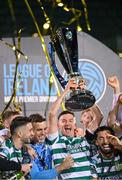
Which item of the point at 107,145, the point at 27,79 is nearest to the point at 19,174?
the point at 107,145

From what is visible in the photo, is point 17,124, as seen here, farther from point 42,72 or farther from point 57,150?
point 42,72

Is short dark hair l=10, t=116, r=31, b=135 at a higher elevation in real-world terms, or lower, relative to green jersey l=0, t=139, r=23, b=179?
higher

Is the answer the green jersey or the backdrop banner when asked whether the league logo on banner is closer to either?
the backdrop banner

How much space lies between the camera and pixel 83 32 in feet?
14.5

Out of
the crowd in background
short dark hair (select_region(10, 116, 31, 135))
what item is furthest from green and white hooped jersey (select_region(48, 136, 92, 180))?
short dark hair (select_region(10, 116, 31, 135))

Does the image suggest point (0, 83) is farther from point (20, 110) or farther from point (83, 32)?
point (83, 32)

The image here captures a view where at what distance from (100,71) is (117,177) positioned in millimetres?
1225

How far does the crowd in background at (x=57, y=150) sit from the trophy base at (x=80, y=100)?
0.09m

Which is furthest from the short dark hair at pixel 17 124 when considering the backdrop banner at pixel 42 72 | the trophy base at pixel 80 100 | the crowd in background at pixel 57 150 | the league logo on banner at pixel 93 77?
the league logo on banner at pixel 93 77

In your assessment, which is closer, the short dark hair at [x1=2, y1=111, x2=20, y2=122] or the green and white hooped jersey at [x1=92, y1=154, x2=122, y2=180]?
the green and white hooped jersey at [x1=92, y1=154, x2=122, y2=180]

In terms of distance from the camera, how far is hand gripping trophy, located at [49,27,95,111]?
3.66 metres

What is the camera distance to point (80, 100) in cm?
368

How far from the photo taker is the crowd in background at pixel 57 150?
3229 mm

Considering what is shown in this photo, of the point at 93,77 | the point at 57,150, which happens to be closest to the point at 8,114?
the point at 57,150
